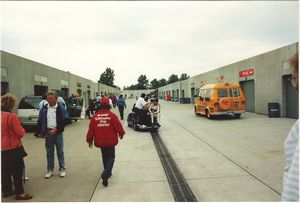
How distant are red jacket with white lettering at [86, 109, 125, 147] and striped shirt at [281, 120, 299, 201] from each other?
172 inches

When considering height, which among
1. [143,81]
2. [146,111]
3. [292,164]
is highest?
[143,81]

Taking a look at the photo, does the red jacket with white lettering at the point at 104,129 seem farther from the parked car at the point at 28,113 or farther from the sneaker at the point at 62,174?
the parked car at the point at 28,113

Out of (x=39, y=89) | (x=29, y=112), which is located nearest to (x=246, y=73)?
(x=39, y=89)

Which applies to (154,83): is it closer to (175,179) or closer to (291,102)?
(291,102)

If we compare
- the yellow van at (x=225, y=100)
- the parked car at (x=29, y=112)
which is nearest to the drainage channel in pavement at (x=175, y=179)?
the parked car at (x=29, y=112)

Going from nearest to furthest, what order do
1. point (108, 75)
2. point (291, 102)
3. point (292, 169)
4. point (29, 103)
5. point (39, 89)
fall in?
point (292, 169) < point (29, 103) < point (291, 102) < point (39, 89) < point (108, 75)

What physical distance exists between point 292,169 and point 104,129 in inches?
177

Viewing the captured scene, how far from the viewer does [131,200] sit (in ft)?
16.9

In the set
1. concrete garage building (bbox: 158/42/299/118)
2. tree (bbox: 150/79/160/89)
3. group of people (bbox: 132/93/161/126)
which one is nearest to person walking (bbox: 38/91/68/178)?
group of people (bbox: 132/93/161/126)

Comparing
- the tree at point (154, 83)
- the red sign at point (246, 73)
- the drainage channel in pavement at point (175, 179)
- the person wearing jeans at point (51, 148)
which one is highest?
the tree at point (154, 83)

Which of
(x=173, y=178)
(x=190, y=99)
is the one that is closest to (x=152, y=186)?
(x=173, y=178)

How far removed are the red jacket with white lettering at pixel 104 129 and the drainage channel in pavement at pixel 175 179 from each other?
4.55 ft

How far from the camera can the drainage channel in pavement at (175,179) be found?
17.0 ft

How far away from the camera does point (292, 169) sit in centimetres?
210
